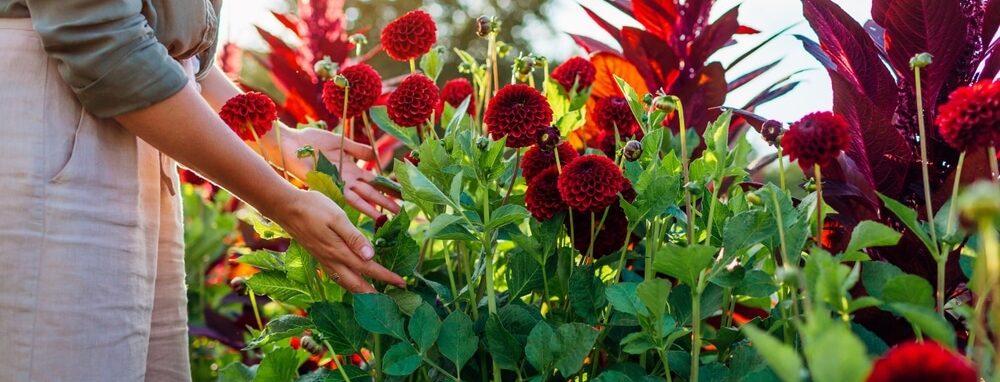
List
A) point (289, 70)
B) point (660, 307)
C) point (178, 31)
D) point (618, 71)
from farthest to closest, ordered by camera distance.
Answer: point (289, 70), point (618, 71), point (178, 31), point (660, 307)

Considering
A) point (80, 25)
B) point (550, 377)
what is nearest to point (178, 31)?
point (80, 25)

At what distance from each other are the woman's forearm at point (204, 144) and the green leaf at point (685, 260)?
18.5 inches

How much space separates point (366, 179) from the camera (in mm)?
1349

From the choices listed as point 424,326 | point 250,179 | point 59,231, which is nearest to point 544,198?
point 424,326

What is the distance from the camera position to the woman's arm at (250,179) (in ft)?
3.45

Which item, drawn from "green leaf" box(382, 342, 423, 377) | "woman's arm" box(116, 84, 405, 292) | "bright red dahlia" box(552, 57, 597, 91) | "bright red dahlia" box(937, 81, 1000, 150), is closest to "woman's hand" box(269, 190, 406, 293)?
"woman's arm" box(116, 84, 405, 292)

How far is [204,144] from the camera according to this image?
3.46 feet

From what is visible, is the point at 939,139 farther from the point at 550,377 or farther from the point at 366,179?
the point at 366,179

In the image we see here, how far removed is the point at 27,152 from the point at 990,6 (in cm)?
113

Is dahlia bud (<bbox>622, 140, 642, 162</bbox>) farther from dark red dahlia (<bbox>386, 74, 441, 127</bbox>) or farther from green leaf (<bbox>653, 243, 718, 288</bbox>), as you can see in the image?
dark red dahlia (<bbox>386, 74, 441, 127</bbox>)

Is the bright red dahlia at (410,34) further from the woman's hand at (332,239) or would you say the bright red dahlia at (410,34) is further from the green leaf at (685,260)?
the green leaf at (685,260)

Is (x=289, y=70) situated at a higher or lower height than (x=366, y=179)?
lower

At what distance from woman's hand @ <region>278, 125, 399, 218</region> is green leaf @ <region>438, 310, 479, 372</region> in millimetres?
257

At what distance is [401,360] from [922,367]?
2.13 ft
